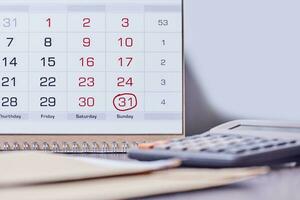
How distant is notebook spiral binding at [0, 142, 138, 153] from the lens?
0.76m

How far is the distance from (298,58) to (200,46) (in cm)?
14

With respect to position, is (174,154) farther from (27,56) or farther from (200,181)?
(27,56)

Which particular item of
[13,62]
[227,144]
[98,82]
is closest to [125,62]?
[98,82]

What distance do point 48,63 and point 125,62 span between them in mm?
104

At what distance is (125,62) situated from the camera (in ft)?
2.60

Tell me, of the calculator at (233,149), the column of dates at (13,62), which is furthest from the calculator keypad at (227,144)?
the column of dates at (13,62)

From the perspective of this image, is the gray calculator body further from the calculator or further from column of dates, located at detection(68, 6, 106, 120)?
column of dates, located at detection(68, 6, 106, 120)

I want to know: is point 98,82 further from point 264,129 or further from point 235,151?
point 235,151

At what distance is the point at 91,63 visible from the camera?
792mm

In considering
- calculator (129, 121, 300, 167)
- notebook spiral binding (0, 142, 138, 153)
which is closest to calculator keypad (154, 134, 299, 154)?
calculator (129, 121, 300, 167)

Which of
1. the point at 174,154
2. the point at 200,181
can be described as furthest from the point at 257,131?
the point at 200,181

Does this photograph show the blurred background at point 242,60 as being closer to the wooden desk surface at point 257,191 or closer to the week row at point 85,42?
the week row at point 85,42

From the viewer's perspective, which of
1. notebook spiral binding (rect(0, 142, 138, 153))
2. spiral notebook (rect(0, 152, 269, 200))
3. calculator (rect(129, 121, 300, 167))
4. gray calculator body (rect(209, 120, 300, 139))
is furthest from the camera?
notebook spiral binding (rect(0, 142, 138, 153))

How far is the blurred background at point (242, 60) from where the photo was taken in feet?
2.70
